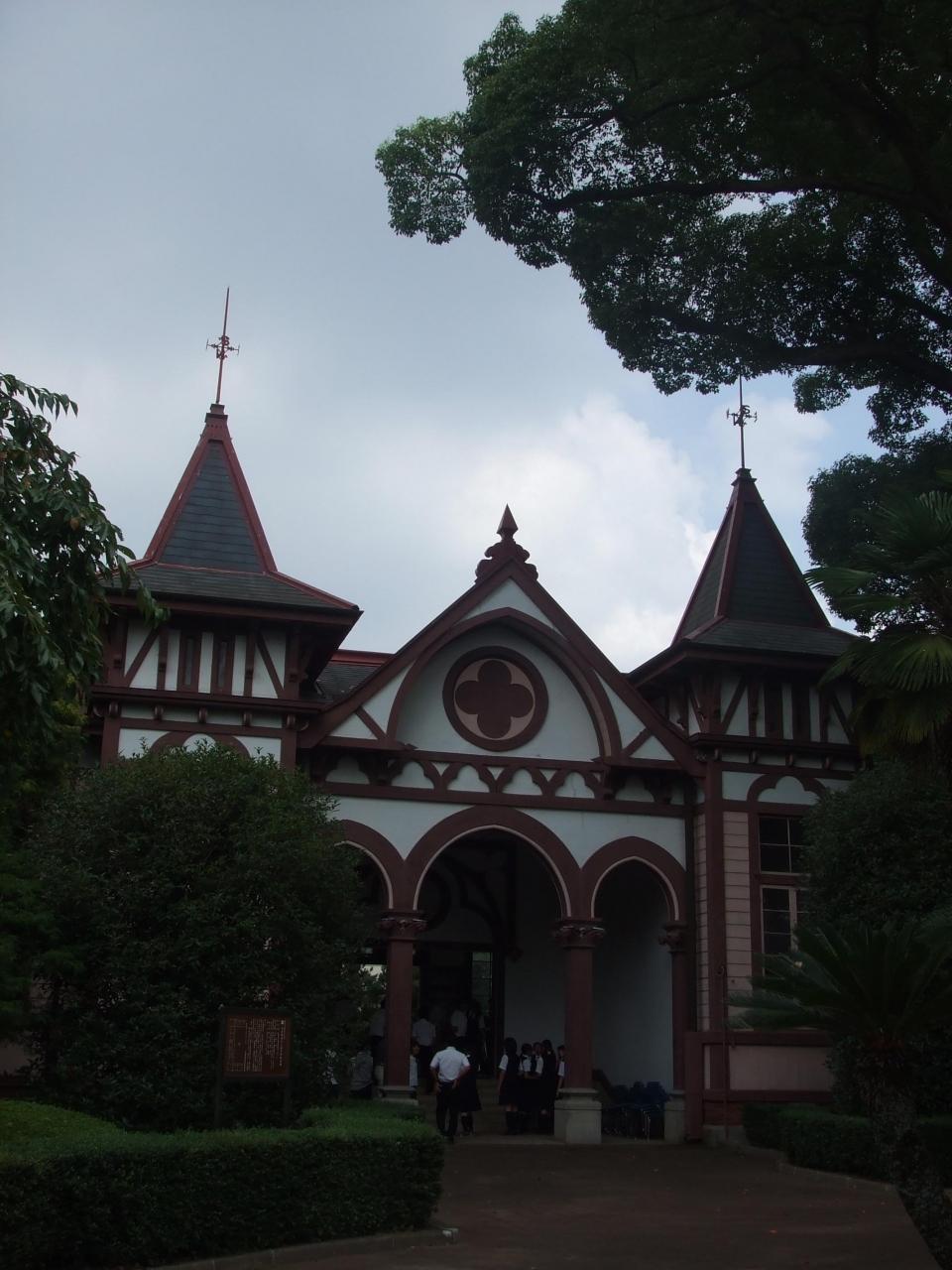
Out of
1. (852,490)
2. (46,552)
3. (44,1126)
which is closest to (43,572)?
(46,552)

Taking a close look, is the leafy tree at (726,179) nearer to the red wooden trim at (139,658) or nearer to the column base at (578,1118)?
the red wooden trim at (139,658)

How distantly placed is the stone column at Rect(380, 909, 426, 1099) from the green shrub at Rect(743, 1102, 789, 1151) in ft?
17.6

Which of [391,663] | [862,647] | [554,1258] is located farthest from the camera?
[391,663]

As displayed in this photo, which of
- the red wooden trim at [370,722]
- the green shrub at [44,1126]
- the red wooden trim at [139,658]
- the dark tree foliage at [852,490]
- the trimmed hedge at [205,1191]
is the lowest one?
the trimmed hedge at [205,1191]

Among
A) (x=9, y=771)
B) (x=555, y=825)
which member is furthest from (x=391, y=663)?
(x=9, y=771)

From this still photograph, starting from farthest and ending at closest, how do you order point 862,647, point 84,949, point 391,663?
point 391,663 < point 862,647 < point 84,949

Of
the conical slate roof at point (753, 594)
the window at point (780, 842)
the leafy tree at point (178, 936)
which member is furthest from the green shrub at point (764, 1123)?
the conical slate roof at point (753, 594)

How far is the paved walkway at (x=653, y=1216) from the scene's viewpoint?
12141mm

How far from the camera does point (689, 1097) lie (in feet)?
72.9

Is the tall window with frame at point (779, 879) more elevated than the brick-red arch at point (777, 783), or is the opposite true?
the brick-red arch at point (777, 783)

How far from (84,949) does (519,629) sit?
10666mm

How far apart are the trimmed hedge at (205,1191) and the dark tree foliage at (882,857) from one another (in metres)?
7.58

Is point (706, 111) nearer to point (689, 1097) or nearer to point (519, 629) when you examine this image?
point (519, 629)

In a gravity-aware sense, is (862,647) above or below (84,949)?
above
